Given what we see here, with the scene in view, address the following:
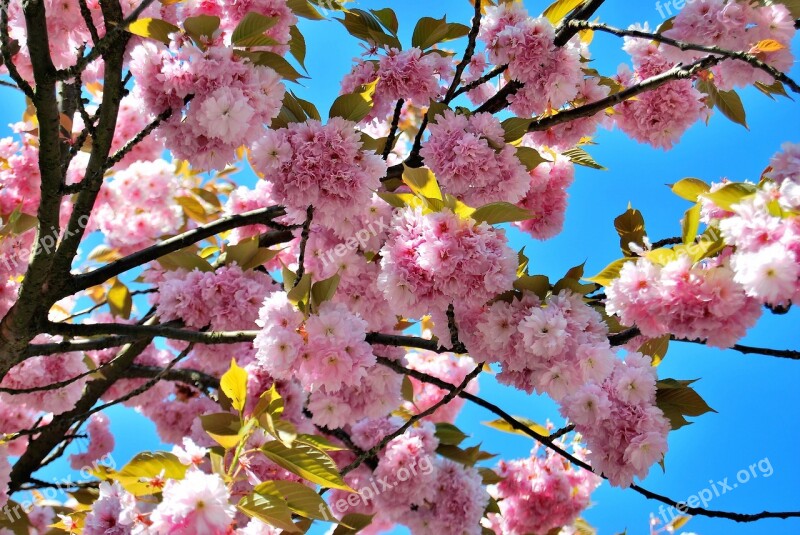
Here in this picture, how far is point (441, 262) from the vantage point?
1563 millimetres

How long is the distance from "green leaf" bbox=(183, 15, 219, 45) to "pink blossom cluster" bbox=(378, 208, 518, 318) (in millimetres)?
668

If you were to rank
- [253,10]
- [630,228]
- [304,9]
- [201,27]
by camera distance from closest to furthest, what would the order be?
[201,27], [630,228], [253,10], [304,9]

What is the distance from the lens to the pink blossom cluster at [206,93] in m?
1.65

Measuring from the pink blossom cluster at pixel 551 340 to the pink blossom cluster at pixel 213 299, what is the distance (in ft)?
2.75

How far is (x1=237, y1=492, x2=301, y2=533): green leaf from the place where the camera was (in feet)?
4.82

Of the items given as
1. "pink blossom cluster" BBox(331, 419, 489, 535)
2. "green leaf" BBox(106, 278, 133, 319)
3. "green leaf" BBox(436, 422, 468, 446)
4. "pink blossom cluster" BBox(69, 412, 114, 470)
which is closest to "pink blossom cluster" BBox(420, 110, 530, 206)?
"pink blossom cluster" BBox(331, 419, 489, 535)

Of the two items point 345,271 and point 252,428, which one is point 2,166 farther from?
point 252,428

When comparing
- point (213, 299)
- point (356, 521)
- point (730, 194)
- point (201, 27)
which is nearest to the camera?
point (730, 194)

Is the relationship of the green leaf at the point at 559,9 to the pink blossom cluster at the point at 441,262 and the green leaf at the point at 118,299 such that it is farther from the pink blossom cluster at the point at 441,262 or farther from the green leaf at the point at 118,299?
the green leaf at the point at 118,299

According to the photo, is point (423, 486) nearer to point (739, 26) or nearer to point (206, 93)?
point (206, 93)

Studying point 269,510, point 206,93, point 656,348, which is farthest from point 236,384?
point 656,348

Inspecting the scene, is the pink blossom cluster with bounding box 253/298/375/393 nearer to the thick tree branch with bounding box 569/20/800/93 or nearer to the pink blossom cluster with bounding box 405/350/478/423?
the thick tree branch with bounding box 569/20/800/93

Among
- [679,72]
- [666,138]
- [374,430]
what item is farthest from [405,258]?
[374,430]

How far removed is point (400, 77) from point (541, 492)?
2.44 meters
